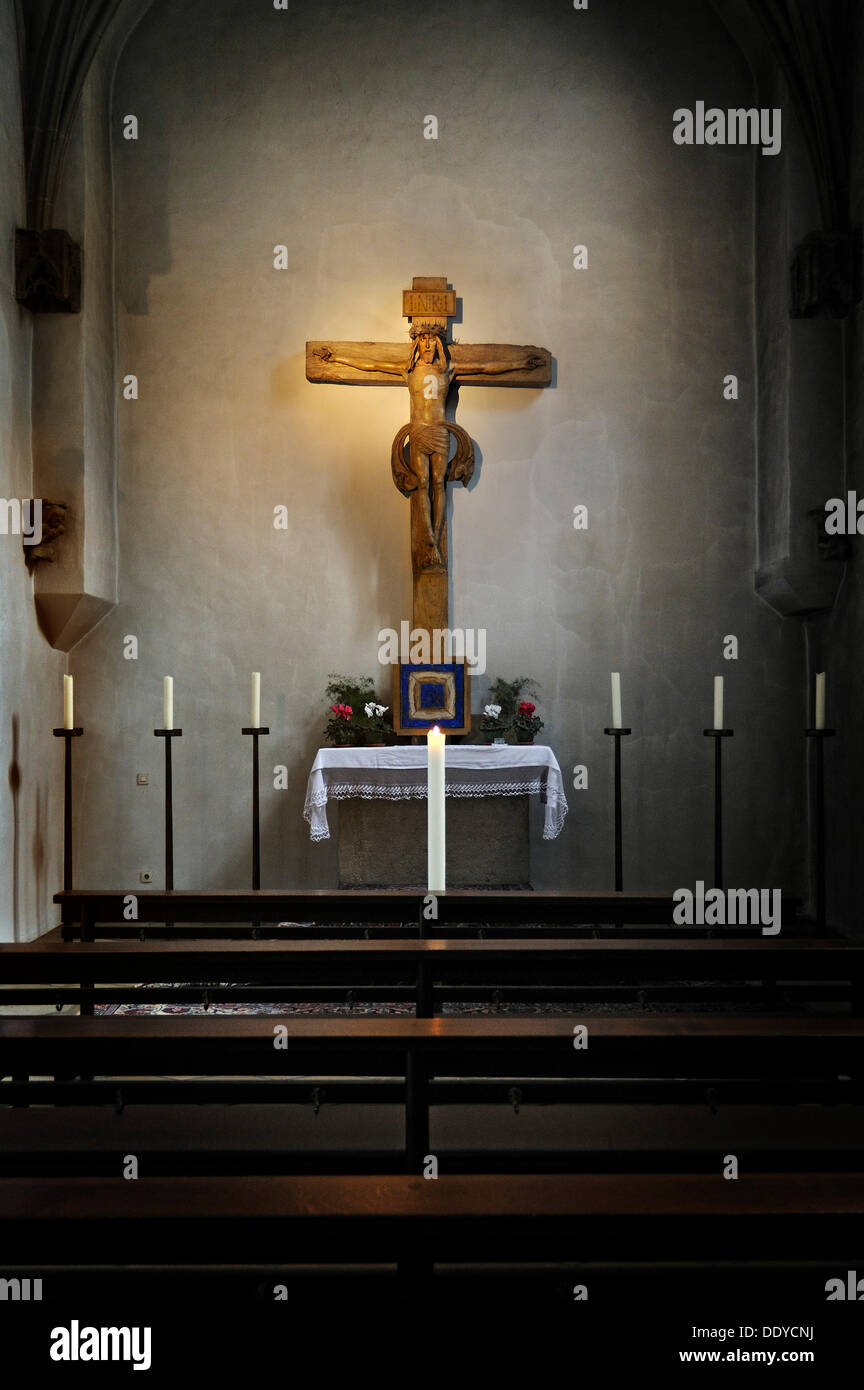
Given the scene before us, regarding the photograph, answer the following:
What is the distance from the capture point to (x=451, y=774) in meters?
6.04

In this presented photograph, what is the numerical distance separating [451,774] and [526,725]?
0.79m

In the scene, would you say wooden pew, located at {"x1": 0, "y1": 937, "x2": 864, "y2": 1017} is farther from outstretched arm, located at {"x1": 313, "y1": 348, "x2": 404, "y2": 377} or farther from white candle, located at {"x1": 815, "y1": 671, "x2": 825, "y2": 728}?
outstretched arm, located at {"x1": 313, "y1": 348, "x2": 404, "y2": 377}

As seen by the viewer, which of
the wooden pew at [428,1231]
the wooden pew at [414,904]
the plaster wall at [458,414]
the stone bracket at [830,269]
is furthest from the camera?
the plaster wall at [458,414]

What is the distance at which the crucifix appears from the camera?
22.1 feet

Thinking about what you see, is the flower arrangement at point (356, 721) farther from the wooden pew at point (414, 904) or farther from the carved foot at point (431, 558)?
the wooden pew at point (414, 904)

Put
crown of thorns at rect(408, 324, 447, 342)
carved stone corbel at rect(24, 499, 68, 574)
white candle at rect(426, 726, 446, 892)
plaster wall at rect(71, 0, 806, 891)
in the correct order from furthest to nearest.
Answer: plaster wall at rect(71, 0, 806, 891), crown of thorns at rect(408, 324, 447, 342), carved stone corbel at rect(24, 499, 68, 574), white candle at rect(426, 726, 446, 892)

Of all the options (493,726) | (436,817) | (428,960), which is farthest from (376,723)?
(428,960)

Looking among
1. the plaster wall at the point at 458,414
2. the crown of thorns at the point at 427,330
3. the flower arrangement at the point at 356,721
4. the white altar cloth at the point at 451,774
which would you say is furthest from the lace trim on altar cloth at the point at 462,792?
the crown of thorns at the point at 427,330

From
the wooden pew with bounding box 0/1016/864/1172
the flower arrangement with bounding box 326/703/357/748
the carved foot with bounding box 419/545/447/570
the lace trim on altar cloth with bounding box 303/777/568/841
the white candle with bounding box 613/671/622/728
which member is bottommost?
the wooden pew with bounding box 0/1016/864/1172

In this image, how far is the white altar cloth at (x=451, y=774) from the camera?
601cm

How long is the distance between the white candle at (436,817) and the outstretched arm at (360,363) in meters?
4.23

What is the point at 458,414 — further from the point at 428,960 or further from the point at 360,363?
the point at 428,960

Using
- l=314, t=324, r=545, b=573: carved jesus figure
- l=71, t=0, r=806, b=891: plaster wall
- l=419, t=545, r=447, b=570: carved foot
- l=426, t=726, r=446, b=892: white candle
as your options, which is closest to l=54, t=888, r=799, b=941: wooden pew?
l=426, t=726, r=446, b=892: white candle

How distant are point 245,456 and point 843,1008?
4.73 metres
